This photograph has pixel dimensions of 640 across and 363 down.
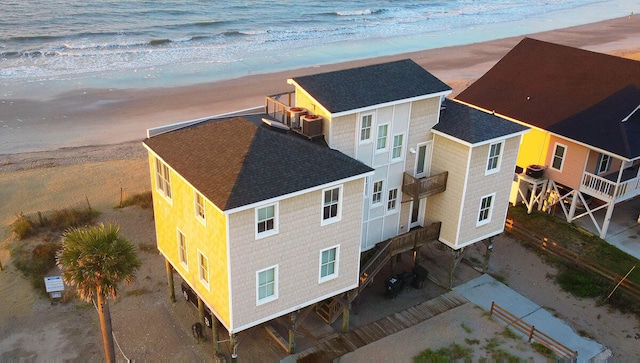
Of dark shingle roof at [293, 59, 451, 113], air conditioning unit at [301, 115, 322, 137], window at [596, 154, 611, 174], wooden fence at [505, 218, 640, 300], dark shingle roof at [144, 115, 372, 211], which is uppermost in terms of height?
dark shingle roof at [293, 59, 451, 113]

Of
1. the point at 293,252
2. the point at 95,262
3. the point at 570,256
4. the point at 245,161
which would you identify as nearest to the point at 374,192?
the point at 293,252

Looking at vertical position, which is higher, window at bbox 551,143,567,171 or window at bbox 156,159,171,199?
window at bbox 156,159,171,199

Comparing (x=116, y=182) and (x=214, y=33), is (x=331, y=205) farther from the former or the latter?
(x=214, y=33)

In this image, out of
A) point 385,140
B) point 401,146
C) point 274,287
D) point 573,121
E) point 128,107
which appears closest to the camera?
point 274,287

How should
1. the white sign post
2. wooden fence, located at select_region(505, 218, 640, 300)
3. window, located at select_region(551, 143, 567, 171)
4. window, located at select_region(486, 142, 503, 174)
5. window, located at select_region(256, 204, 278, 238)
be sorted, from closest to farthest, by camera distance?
1. window, located at select_region(256, 204, 278, 238)
2. window, located at select_region(486, 142, 503, 174)
3. the white sign post
4. wooden fence, located at select_region(505, 218, 640, 300)
5. window, located at select_region(551, 143, 567, 171)

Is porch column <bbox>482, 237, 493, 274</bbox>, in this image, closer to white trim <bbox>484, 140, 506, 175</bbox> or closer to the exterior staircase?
the exterior staircase

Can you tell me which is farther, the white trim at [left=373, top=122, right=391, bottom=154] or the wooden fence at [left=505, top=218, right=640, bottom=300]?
the wooden fence at [left=505, top=218, right=640, bottom=300]

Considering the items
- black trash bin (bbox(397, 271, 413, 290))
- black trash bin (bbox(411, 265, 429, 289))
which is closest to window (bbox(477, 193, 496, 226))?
black trash bin (bbox(411, 265, 429, 289))
